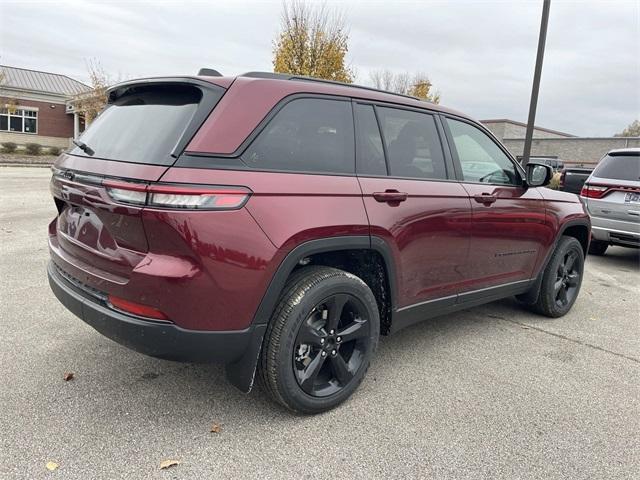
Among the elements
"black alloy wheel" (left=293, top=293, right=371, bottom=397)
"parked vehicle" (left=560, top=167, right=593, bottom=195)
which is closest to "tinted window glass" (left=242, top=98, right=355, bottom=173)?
"black alloy wheel" (left=293, top=293, right=371, bottom=397)

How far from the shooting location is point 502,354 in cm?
379

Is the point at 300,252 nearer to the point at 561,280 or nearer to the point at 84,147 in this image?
the point at 84,147

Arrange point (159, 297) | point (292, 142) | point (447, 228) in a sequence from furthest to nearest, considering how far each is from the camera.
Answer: point (447, 228), point (292, 142), point (159, 297)

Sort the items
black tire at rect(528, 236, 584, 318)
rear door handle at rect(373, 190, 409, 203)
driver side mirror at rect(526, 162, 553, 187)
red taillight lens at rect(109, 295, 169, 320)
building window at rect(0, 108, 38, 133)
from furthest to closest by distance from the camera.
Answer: building window at rect(0, 108, 38, 133)
black tire at rect(528, 236, 584, 318)
driver side mirror at rect(526, 162, 553, 187)
rear door handle at rect(373, 190, 409, 203)
red taillight lens at rect(109, 295, 169, 320)

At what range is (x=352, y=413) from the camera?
9.31ft

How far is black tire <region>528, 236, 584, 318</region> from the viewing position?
459cm

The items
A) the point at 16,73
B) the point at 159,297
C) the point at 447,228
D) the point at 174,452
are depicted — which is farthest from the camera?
the point at 16,73

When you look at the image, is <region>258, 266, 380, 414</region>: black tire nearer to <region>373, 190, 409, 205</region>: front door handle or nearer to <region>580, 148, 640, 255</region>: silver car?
<region>373, 190, 409, 205</region>: front door handle

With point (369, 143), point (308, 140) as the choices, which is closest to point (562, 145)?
point (369, 143)

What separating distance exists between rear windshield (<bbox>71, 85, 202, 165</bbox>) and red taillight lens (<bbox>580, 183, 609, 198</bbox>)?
6780mm

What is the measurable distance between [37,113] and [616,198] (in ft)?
143

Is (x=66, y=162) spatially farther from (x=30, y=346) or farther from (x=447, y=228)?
(x=447, y=228)

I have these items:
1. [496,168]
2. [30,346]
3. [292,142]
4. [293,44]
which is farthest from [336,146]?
[293,44]

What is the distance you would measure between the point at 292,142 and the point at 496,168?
207cm
